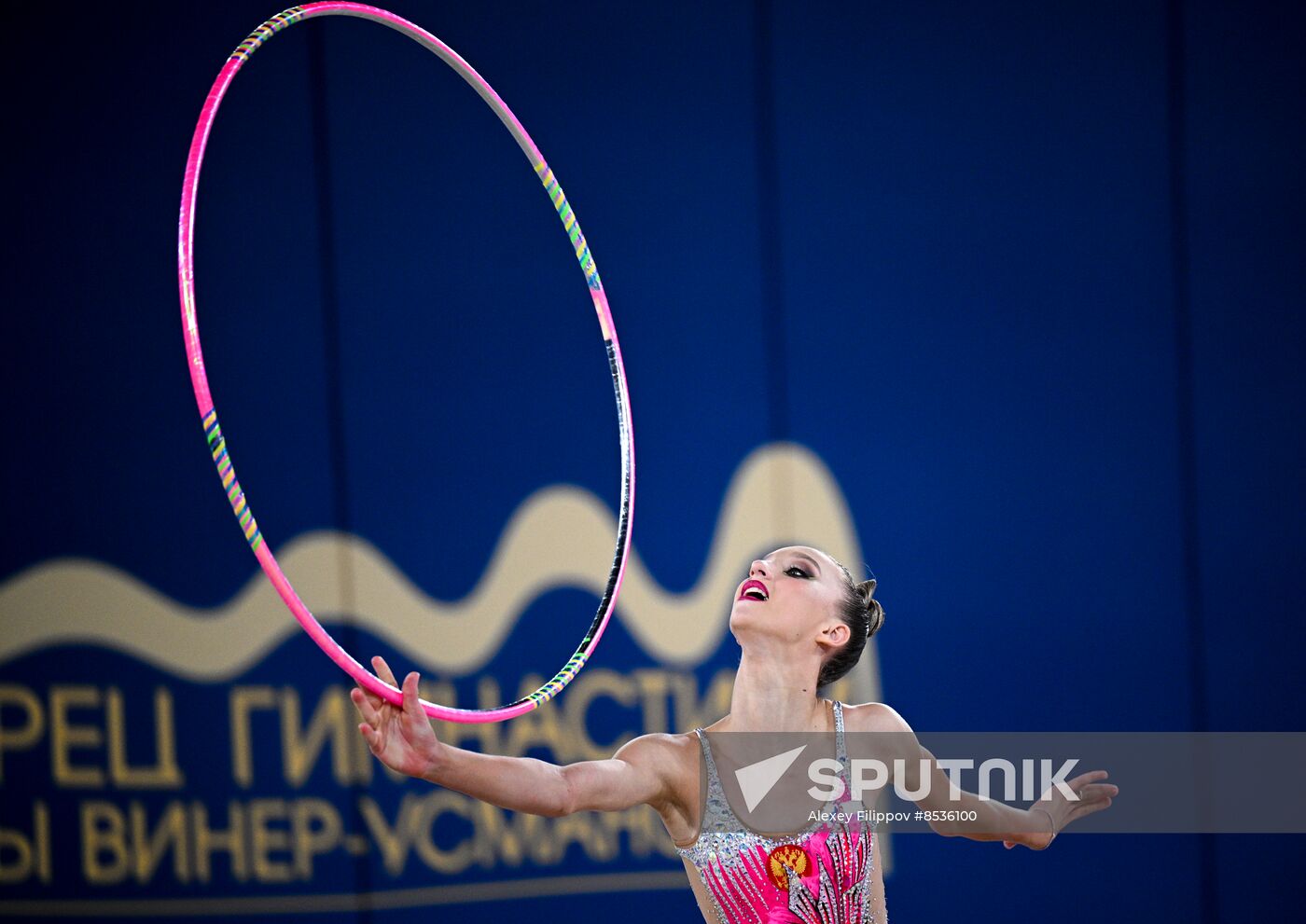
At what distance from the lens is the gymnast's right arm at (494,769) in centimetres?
160

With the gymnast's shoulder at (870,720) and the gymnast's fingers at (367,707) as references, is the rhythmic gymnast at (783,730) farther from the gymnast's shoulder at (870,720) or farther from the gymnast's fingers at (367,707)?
the gymnast's fingers at (367,707)

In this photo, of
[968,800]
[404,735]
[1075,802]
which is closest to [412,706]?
[404,735]

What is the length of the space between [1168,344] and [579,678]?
195 cm

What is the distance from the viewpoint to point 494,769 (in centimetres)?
168

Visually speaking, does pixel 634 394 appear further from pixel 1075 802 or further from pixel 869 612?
pixel 1075 802

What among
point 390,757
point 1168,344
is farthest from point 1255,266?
point 390,757

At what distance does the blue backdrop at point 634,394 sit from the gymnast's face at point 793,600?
1295 mm

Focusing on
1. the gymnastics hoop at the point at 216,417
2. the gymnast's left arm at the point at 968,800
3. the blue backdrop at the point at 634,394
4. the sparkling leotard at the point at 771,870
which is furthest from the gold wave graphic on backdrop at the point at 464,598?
the sparkling leotard at the point at 771,870

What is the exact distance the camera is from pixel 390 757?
1.59 m

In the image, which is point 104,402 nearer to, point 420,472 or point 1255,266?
point 420,472

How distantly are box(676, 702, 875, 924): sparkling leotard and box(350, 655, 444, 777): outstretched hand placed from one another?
0.59m

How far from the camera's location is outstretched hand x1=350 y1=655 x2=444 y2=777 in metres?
1.59

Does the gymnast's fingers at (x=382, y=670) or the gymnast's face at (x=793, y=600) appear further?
the gymnast's face at (x=793, y=600)

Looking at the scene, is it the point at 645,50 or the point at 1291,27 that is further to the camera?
the point at 1291,27
